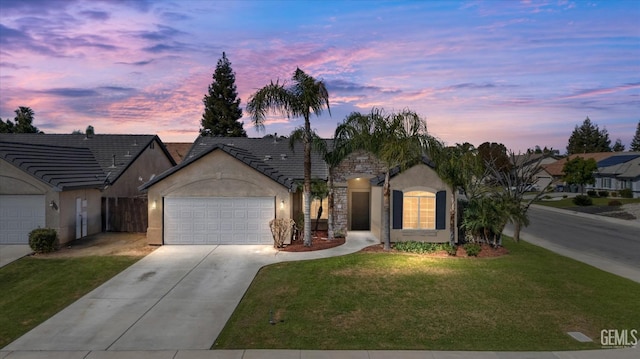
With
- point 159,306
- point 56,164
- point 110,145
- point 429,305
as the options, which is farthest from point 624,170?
point 56,164

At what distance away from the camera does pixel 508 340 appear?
9.00m

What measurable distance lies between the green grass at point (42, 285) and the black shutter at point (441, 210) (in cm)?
1357

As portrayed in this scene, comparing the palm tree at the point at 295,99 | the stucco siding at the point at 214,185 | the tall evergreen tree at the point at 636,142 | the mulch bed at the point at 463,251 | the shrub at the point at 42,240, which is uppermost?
the tall evergreen tree at the point at 636,142

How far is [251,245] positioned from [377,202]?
22.1 feet

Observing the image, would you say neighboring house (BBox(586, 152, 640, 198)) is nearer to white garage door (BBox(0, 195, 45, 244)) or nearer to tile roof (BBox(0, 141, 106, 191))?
tile roof (BBox(0, 141, 106, 191))

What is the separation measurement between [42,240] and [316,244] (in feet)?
38.4

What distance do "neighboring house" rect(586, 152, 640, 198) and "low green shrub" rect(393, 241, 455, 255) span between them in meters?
45.1

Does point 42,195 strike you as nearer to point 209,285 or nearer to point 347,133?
point 209,285

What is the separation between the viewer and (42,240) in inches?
664

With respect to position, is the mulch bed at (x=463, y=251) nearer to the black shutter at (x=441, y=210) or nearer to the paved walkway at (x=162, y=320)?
the black shutter at (x=441, y=210)

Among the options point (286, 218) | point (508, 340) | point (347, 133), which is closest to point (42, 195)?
point (286, 218)

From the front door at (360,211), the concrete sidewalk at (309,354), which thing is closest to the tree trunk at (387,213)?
the front door at (360,211)

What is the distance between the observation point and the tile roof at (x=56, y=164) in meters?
18.3

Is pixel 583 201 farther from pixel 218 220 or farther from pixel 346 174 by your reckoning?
pixel 218 220
